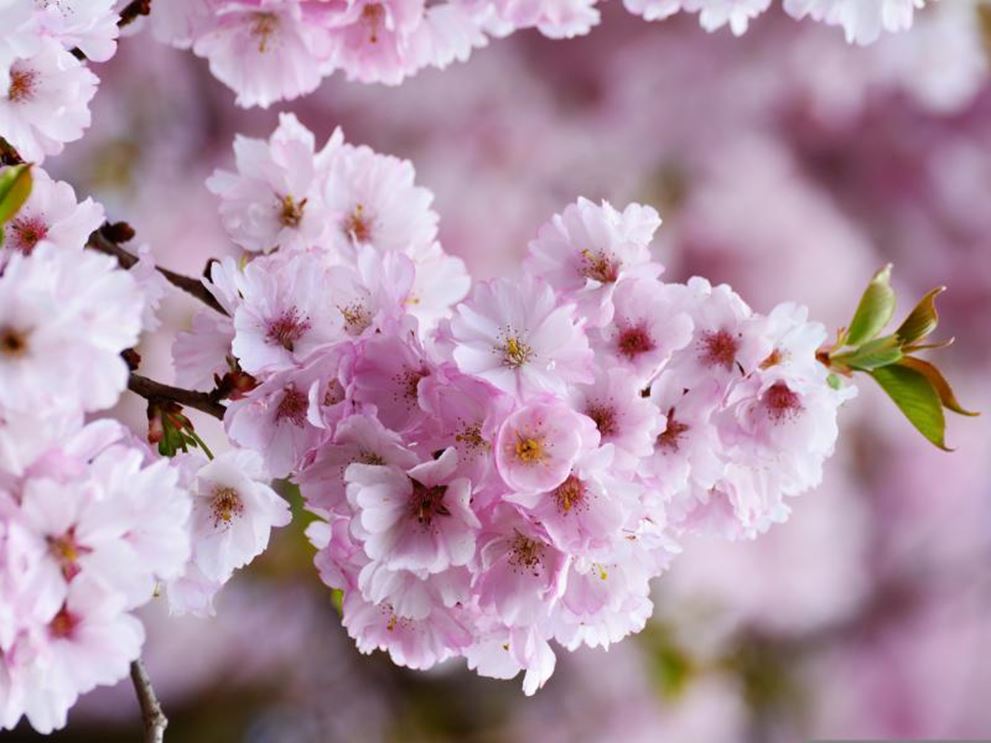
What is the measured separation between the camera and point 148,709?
1.58 feet

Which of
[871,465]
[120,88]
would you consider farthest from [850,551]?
[120,88]

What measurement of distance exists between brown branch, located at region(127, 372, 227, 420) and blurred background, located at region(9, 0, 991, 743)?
0.72 metres

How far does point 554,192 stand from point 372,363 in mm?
1123

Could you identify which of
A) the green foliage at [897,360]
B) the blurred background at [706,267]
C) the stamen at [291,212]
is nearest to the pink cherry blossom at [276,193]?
the stamen at [291,212]

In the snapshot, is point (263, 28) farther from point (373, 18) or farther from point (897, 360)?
point (897, 360)

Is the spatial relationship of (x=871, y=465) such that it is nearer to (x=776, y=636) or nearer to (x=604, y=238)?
(x=776, y=636)

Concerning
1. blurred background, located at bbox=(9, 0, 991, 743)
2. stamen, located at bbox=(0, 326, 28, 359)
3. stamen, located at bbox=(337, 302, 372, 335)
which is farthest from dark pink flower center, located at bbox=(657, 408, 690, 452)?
blurred background, located at bbox=(9, 0, 991, 743)

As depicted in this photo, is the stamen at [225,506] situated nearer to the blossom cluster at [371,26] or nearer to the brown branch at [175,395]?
the brown branch at [175,395]

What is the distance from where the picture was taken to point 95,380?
1.20 ft

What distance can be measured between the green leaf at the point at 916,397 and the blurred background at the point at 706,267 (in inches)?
30.5

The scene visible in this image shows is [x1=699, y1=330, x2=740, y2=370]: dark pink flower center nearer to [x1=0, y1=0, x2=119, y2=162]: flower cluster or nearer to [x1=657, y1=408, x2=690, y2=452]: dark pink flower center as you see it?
[x1=657, y1=408, x2=690, y2=452]: dark pink flower center

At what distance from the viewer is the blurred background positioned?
142cm

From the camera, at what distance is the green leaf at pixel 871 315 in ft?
1.67

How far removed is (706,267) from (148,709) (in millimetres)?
1235
